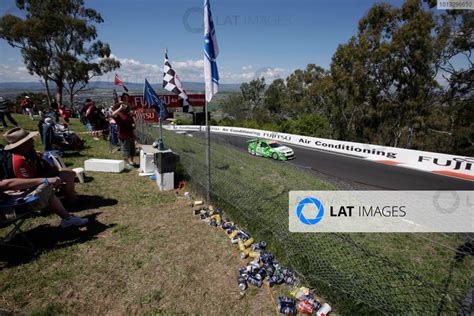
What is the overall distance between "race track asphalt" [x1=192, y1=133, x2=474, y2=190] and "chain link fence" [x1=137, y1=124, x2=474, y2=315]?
459cm

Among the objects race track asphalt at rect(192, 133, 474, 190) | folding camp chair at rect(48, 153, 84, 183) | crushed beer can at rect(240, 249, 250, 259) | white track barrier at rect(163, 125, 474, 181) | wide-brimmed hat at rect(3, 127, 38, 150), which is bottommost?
race track asphalt at rect(192, 133, 474, 190)

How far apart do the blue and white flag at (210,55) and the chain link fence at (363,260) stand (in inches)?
70.4

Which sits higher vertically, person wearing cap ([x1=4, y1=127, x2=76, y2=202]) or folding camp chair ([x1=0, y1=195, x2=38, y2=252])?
person wearing cap ([x1=4, y1=127, x2=76, y2=202])

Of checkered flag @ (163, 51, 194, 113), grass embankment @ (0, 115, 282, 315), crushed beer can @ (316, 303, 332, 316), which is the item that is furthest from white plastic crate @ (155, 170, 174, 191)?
crushed beer can @ (316, 303, 332, 316)

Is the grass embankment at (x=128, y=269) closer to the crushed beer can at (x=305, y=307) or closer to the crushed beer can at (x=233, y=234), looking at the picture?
the crushed beer can at (x=233, y=234)

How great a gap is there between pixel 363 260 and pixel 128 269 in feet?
9.63

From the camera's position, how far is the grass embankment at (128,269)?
281cm

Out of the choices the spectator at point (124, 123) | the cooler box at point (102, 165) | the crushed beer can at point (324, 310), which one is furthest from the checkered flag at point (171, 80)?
the crushed beer can at point (324, 310)

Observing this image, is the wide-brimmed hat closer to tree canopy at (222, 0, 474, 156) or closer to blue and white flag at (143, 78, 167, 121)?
blue and white flag at (143, 78, 167, 121)

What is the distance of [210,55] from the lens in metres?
4.58

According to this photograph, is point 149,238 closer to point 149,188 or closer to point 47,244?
point 47,244

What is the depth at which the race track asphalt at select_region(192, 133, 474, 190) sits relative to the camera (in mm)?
10367

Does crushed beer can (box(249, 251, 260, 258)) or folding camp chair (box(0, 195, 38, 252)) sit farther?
crushed beer can (box(249, 251, 260, 258))

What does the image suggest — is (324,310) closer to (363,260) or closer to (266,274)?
(266,274)
